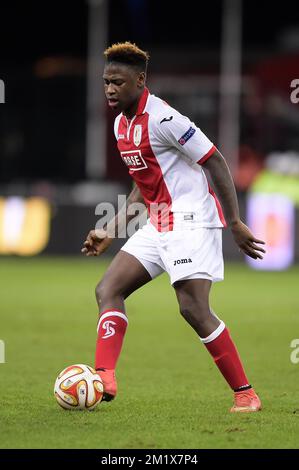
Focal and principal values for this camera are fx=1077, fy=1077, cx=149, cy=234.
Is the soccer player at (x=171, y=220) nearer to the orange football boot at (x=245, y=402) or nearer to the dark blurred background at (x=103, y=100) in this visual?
the orange football boot at (x=245, y=402)

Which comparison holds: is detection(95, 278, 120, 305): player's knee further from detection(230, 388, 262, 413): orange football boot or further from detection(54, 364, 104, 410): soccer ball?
detection(230, 388, 262, 413): orange football boot

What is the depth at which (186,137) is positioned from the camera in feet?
20.9

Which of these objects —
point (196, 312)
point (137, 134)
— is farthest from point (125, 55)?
point (196, 312)

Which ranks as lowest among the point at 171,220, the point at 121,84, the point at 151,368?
the point at 151,368

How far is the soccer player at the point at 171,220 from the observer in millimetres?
6410

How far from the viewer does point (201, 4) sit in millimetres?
31531

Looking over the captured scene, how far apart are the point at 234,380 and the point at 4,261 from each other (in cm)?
1277

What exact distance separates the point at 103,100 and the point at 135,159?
21558 millimetres

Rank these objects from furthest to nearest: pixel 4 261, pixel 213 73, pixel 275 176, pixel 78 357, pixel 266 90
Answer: pixel 213 73, pixel 266 90, pixel 275 176, pixel 4 261, pixel 78 357

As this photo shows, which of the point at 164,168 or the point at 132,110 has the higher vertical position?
the point at 132,110

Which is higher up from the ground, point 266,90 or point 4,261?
point 266,90

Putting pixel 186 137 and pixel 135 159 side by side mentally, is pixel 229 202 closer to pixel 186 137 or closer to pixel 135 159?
pixel 186 137

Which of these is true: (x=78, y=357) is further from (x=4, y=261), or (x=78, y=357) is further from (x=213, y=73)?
(x=213, y=73)
